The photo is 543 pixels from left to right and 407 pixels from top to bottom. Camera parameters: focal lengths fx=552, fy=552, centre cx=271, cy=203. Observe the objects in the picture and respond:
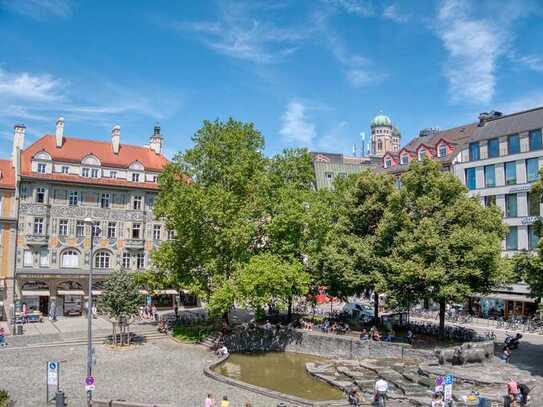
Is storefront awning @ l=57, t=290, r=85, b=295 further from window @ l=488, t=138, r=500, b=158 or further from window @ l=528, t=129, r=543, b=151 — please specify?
window @ l=528, t=129, r=543, b=151

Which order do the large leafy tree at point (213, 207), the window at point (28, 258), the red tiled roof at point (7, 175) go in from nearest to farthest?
the large leafy tree at point (213, 207), the red tiled roof at point (7, 175), the window at point (28, 258)

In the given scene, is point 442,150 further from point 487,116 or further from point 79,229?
point 79,229

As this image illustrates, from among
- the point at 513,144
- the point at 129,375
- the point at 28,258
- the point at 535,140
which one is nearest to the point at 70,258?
the point at 28,258

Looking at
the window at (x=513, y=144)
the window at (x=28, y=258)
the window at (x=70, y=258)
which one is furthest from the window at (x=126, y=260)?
the window at (x=513, y=144)

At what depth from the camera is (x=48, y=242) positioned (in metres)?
54.1

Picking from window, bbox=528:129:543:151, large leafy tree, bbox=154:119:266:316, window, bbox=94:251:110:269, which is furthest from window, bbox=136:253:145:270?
window, bbox=528:129:543:151

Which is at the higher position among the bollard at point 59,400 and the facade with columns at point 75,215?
the facade with columns at point 75,215

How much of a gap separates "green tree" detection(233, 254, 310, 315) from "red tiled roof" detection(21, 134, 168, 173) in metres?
19.5

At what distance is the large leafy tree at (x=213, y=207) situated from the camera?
41062 mm

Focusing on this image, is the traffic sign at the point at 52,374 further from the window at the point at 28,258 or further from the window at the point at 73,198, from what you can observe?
the window at the point at 73,198

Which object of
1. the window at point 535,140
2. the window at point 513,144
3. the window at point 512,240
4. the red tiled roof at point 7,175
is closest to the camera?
the window at point 535,140

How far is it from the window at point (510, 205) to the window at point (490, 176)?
2165 millimetres

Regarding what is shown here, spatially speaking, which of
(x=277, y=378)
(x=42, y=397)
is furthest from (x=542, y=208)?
(x=42, y=397)

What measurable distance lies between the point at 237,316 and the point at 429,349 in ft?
77.7
